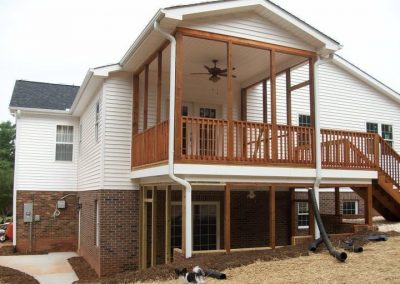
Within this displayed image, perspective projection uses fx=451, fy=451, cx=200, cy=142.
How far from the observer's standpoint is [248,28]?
11555mm

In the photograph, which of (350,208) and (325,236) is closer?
(325,236)

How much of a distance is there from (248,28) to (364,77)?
9436 mm

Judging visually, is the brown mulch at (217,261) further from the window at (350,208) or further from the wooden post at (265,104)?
the window at (350,208)

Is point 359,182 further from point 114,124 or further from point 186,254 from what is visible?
point 114,124

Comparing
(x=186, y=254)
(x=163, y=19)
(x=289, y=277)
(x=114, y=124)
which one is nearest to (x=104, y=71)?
(x=114, y=124)

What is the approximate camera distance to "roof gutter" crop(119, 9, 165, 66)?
33.2ft

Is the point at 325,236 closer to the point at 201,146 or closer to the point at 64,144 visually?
the point at 201,146

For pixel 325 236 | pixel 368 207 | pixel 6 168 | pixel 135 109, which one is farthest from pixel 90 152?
pixel 6 168

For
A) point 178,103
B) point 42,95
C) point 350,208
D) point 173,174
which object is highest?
point 42,95

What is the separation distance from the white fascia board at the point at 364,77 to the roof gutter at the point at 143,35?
9492 mm

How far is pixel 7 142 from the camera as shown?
180 feet

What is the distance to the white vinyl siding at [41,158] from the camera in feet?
62.3

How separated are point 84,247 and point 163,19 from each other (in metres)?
9.80

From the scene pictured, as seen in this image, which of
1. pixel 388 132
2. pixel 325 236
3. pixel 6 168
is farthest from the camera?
pixel 6 168
